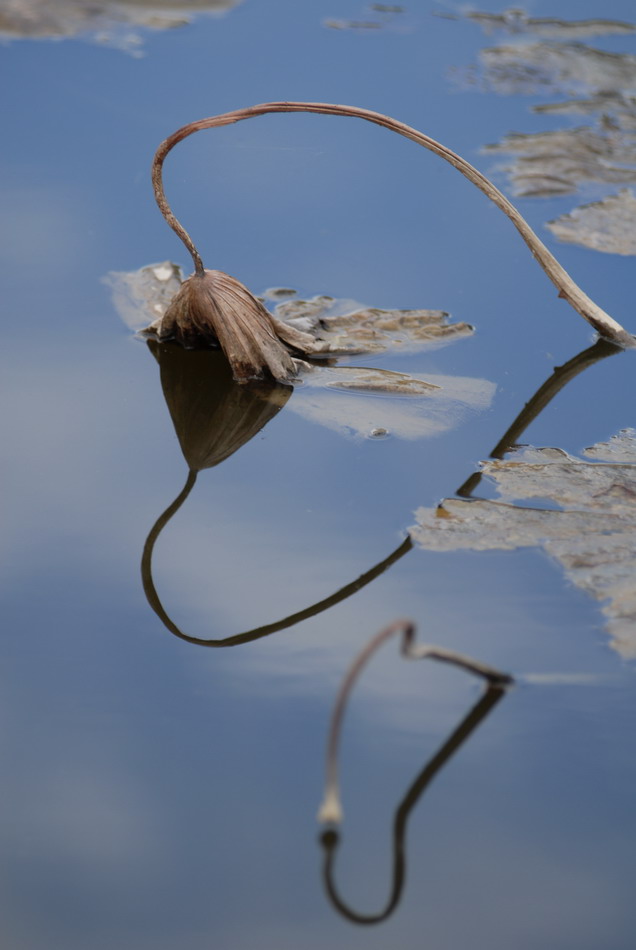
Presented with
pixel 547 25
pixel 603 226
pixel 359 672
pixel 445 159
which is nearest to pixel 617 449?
pixel 445 159

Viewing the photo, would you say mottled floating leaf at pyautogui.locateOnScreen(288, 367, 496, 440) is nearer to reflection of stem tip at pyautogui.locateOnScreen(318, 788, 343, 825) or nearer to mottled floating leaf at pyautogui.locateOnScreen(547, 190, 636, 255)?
mottled floating leaf at pyautogui.locateOnScreen(547, 190, 636, 255)

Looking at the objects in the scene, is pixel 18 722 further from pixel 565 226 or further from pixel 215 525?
pixel 565 226

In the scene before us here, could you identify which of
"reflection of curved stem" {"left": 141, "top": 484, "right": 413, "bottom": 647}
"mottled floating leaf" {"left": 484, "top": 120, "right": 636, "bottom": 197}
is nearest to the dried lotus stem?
"reflection of curved stem" {"left": 141, "top": 484, "right": 413, "bottom": 647}

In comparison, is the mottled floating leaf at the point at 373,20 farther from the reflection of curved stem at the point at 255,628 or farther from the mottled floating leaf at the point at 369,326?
the reflection of curved stem at the point at 255,628

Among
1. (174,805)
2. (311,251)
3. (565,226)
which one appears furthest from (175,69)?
(174,805)

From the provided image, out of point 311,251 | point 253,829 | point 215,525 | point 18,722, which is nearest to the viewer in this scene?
point 253,829

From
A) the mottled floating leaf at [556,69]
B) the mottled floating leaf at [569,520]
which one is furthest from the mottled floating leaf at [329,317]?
the mottled floating leaf at [556,69]
